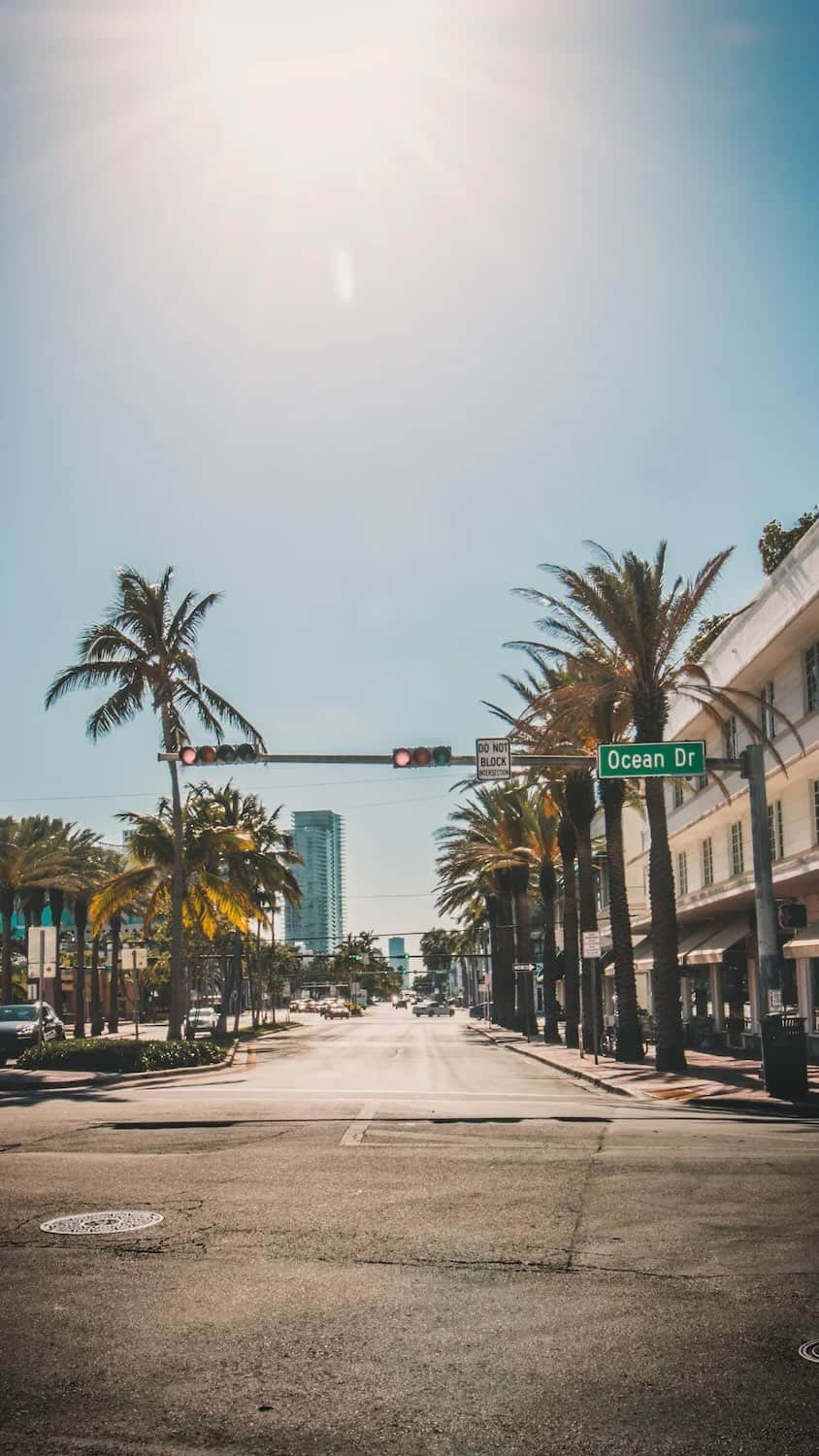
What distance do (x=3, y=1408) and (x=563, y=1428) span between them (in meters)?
2.38

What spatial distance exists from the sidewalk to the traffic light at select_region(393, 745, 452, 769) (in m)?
6.66

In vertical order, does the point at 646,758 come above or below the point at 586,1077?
above

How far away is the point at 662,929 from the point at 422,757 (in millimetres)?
9513

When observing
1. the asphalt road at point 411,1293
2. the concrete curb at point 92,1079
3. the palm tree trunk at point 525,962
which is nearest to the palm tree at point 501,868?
the palm tree trunk at point 525,962

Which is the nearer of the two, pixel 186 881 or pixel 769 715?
pixel 769 715

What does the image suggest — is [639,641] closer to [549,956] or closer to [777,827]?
[777,827]

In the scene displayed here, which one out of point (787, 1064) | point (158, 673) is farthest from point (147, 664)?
point (787, 1064)

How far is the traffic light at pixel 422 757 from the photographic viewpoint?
22.0 m

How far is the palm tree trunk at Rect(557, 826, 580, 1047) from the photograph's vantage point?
42.2m

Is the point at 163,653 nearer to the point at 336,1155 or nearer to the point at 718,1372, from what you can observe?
the point at 336,1155

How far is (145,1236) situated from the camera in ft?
28.1

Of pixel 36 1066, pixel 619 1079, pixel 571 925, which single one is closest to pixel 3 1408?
pixel 619 1079

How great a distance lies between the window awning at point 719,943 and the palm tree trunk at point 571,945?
4.80 metres

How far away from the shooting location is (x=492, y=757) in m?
22.5
